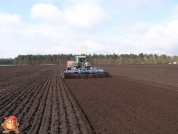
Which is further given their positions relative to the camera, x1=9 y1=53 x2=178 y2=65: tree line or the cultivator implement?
x1=9 y1=53 x2=178 y2=65: tree line

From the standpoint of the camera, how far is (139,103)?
11.4 metres

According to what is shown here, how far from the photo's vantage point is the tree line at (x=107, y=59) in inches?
4451

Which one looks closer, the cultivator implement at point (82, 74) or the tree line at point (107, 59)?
the cultivator implement at point (82, 74)

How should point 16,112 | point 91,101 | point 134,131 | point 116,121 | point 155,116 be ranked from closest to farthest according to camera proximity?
1. point 134,131
2. point 116,121
3. point 155,116
4. point 16,112
5. point 91,101

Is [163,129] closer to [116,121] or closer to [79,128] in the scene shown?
[116,121]

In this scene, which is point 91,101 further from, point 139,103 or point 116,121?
point 116,121

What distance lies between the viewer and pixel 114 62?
12431 centimetres

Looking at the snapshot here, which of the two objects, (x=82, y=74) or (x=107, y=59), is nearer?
(x=82, y=74)

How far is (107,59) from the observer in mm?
125688

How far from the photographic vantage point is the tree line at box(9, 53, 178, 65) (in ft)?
371

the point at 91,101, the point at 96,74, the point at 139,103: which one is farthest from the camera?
the point at 96,74

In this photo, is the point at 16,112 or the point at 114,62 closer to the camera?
the point at 16,112

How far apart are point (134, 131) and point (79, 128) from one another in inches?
61.1

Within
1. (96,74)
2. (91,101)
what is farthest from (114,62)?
(91,101)
